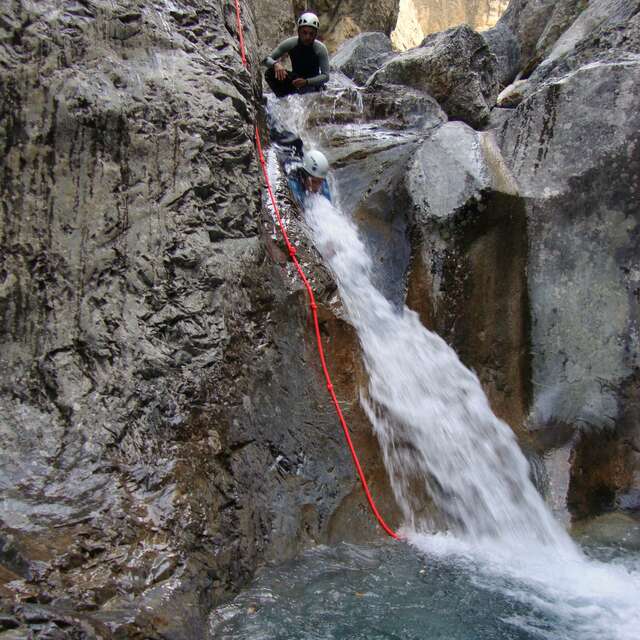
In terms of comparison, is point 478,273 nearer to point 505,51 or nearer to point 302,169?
point 302,169

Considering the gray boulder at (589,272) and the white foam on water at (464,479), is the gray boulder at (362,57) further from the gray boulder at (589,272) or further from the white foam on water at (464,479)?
the white foam on water at (464,479)

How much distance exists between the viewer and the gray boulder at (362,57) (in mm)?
10242

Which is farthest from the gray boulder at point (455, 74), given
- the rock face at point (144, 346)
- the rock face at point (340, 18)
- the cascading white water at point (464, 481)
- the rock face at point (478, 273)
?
the rock face at point (340, 18)

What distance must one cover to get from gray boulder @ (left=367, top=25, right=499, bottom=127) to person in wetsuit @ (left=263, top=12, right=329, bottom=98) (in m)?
1.13

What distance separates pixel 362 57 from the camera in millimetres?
10594

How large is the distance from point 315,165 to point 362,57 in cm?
638

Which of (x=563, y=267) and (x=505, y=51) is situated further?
(x=505, y=51)

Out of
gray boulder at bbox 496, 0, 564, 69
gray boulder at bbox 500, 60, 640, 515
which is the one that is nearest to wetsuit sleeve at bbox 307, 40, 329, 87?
gray boulder at bbox 500, 60, 640, 515

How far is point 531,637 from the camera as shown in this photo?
277cm

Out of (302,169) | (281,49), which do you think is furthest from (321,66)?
(302,169)

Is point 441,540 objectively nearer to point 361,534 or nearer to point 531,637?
point 361,534

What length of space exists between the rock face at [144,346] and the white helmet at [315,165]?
4.42 ft

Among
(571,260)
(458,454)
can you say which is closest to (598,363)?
(571,260)

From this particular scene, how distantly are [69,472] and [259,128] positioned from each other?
3.16 m
